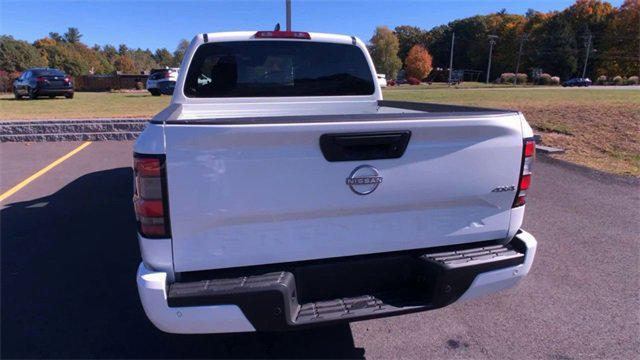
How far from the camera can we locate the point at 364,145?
2219 millimetres

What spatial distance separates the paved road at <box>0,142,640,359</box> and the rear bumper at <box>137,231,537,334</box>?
64cm

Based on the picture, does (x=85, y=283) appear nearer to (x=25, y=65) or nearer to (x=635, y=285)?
(x=635, y=285)

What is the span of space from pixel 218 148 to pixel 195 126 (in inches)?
5.5

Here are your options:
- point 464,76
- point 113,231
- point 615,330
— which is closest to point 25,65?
point 113,231

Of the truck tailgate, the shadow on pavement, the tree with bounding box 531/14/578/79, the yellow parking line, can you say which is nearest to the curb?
the yellow parking line

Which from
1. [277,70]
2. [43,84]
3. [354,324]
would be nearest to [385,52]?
[43,84]

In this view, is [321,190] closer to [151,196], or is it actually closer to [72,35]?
[151,196]

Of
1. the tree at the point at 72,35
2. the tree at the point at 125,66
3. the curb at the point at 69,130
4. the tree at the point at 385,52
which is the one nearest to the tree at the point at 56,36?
the tree at the point at 72,35

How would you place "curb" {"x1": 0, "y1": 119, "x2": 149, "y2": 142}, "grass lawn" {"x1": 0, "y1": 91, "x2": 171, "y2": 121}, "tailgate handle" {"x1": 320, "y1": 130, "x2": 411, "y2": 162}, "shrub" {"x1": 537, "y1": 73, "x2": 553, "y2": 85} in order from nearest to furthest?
"tailgate handle" {"x1": 320, "y1": 130, "x2": 411, "y2": 162} < "curb" {"x1": 0, "y1": 119, "x2": 149, "y2": 142} < "grass lawn" {"x1": 0, "y1": 91, "x2": 171, "y2": 121} < "shrub" {"x1": 537, "y1": 73, "x2": 553, "y2": 85}

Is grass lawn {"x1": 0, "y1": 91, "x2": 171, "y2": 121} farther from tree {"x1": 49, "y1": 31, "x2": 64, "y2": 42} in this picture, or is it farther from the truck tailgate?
tree {"x1": 49, "y1": 31, "x2": 64, "y2": 42}

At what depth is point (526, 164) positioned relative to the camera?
2529mm

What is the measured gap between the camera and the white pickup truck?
2.04m

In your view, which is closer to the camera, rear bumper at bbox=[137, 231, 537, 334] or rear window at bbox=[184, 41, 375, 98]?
rear bumper at bbox=[137, 231, 537, 334]

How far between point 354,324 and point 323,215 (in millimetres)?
1305
